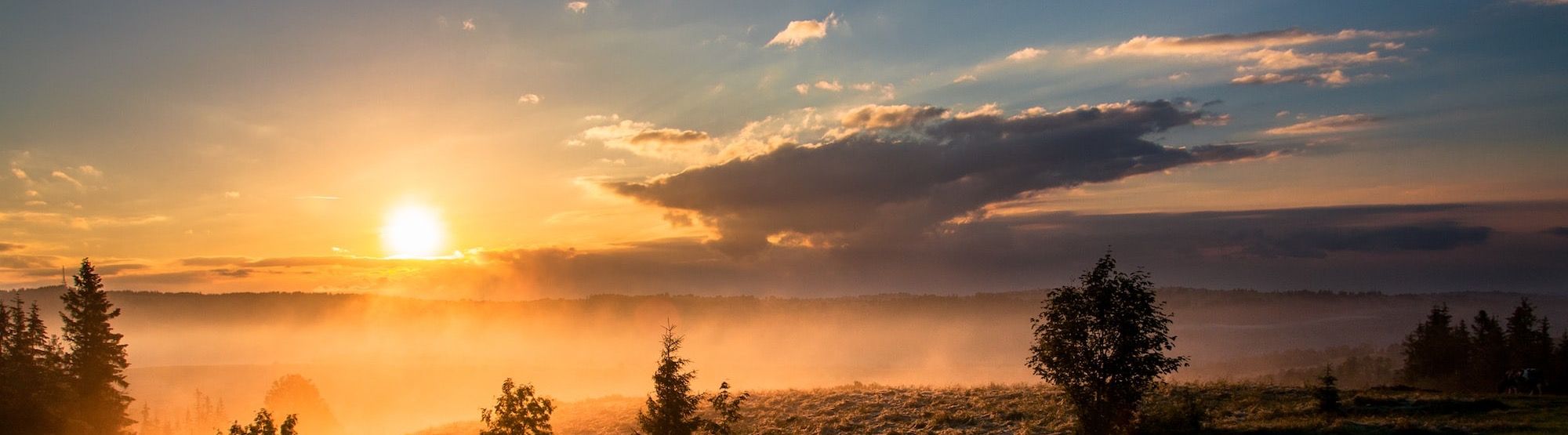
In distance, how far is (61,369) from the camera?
5122 cm

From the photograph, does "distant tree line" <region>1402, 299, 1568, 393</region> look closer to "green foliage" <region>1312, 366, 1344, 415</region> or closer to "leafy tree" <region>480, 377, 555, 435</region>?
"green foliage" <region>1312, 366, 1344, 415</region>

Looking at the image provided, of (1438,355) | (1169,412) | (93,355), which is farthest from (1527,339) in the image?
(93,355)

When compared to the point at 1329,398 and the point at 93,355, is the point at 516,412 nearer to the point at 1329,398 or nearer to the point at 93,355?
the point at 1329,398

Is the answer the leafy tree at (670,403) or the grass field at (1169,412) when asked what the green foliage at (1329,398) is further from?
the leafy tree at (670,403)

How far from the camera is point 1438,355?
70.9 meters

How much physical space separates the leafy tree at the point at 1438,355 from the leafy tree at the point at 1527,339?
3.69 m

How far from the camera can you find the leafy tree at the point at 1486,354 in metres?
64.8

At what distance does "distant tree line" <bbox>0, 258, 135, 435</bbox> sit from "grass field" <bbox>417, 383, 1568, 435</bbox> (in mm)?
28269

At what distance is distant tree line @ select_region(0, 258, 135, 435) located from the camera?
1877 inches

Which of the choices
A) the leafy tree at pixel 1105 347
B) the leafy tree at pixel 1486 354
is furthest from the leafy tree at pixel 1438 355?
the leafy tree at pixel 1105 347

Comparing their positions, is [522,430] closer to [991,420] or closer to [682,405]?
[682,405]

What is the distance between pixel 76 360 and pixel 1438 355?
10326cm

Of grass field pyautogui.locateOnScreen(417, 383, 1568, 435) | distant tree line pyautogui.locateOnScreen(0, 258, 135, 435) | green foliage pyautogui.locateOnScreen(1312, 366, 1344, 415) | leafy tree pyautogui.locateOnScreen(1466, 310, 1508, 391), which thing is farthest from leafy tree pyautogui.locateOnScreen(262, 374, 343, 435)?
leafy tree pyautogui.locateOnScreen(1466, 310, 1508, 391)

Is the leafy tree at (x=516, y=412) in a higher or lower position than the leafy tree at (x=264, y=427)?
higher
